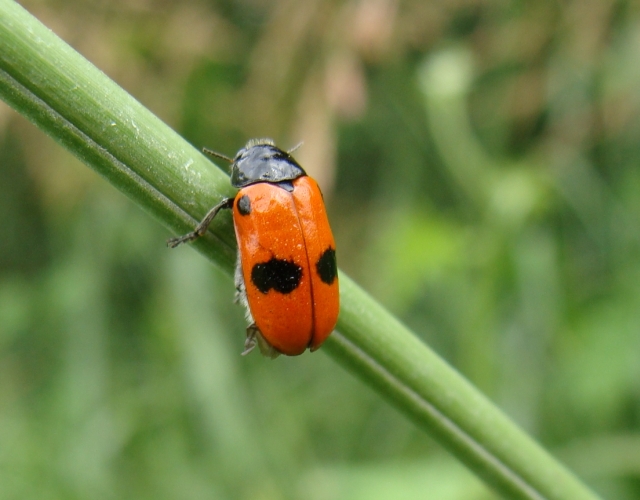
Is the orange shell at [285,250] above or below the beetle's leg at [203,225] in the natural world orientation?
above

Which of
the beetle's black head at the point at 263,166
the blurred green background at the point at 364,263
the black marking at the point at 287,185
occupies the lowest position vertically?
the black marking at the point at 287,185

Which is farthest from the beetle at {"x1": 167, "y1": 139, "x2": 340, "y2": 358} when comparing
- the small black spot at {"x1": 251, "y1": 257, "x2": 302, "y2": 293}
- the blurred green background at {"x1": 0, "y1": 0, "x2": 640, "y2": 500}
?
the blurred green background at {"x1": 0, "y1": 0, "x2": 640, "y2": 500}

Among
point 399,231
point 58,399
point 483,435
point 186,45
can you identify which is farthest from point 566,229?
point 58,399

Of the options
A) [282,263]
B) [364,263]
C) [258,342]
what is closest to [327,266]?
[282,263]

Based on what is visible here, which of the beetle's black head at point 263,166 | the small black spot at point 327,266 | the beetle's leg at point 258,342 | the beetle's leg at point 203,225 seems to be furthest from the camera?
the beetle's black head at point 263,166

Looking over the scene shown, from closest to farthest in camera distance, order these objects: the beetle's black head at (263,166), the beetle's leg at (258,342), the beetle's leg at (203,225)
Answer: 1. the beetle's leg at (203,225)
2. the beetle's leg at (258,342)
3. the beetle's black head at (263,166)

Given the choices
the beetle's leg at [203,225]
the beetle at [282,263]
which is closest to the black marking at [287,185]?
the beetle at [282,263]

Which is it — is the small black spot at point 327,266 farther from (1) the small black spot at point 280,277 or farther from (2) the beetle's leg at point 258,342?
(2) the beetle's leg at point 258,342

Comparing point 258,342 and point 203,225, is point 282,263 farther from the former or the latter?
point 203,225
